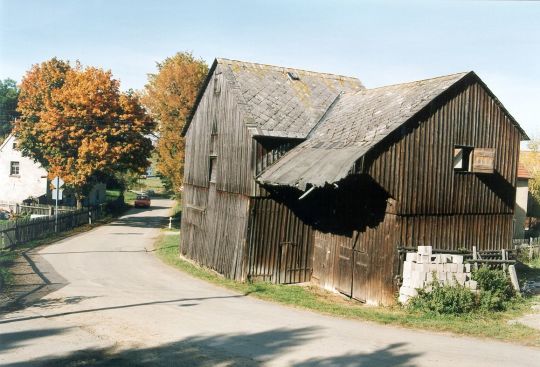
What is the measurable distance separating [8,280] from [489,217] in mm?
17665

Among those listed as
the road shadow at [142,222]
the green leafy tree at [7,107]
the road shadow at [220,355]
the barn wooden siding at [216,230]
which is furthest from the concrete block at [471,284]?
the green leafy tree at [7,107]

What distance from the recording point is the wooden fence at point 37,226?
974 inches

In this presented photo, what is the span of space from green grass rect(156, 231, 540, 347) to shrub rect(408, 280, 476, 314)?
0.93 ft

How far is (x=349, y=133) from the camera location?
17.7 metres

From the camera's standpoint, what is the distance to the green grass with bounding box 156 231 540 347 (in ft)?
40.4

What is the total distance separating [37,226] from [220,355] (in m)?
22.8

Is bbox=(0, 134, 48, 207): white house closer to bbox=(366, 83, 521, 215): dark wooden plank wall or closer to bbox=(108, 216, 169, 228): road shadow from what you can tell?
bbox=(108, 216, 169, 228): road shadow

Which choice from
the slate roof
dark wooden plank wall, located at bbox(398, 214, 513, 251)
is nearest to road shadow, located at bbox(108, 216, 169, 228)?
the slate roof

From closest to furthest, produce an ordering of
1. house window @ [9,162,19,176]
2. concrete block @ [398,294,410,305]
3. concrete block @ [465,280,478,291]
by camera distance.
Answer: concrete block @ [465,280,478,291]
concrete block @ [398,294,410,305]
house window @ [9,162,19,176]

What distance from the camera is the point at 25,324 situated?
11.8 metres

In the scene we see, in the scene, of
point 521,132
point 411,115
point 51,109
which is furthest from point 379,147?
point 51,109

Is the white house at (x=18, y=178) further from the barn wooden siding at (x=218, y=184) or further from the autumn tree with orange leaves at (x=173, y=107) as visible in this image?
the barn wooden siding at (x=218, y=184)

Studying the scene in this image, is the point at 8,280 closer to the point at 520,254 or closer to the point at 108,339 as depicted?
the point at 108,339

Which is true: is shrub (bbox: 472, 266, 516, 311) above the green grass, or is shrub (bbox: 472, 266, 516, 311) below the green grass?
above
